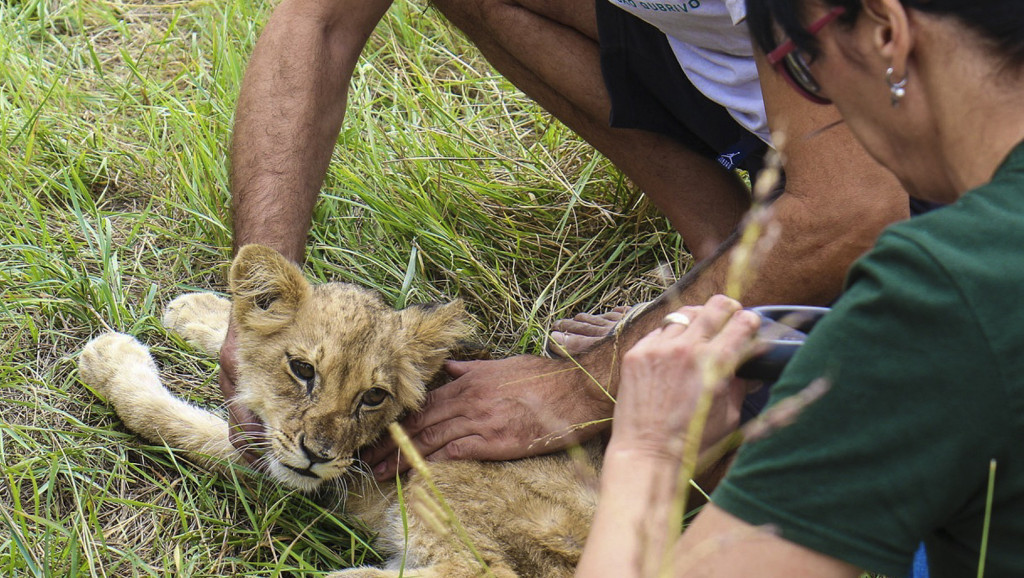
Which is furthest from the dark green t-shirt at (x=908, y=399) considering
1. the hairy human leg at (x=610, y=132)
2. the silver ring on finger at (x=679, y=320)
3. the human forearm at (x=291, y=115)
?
the human forearm at (x=291, y=115)

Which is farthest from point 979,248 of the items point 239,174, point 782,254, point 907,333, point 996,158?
point 239,174

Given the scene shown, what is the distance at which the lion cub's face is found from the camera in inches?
112

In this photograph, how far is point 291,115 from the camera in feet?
12.0

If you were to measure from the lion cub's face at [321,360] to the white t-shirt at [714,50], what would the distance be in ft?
3.45

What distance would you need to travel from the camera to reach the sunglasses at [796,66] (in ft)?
5.70

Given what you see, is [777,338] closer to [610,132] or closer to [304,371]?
[304,371]

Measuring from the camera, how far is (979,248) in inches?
52.5

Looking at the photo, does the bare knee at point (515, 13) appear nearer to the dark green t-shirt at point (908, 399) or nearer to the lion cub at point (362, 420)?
the lion cub at point (362, 420)

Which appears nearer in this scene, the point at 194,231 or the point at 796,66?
the point at 796,66

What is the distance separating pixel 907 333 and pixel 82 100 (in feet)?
13.0

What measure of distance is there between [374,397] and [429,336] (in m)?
0.25

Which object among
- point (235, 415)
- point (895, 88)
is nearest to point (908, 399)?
point (895, 88)

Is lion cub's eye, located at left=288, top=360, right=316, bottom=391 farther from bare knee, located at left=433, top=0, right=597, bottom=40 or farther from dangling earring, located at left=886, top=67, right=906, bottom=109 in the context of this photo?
dangling earring, located at left=886, top=67, right=906, bottom=109

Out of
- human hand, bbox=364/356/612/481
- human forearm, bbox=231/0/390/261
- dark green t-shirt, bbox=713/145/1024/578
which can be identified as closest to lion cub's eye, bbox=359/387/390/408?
human hand, bbox=364/356/612/481
